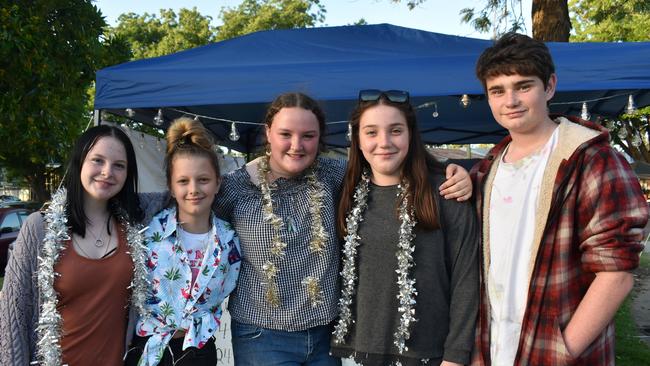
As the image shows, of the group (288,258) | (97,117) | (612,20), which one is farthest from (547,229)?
(612,20)

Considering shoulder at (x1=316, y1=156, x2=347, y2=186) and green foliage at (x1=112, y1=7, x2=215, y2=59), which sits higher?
green foliage at (x1=112, y1=7, x2=215, y2=59)

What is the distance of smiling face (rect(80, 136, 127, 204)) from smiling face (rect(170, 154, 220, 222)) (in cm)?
22

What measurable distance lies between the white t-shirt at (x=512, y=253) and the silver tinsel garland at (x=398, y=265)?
11.2 inches

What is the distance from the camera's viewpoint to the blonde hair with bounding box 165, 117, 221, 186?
2102mm

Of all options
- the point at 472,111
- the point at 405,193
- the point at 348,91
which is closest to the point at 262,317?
the point at 405,193

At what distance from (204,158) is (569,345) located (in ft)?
4.89

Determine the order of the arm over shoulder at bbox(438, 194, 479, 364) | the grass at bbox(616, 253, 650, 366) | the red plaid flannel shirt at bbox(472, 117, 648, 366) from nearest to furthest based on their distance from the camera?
the red plaid flannel shirt at bbox(472, 117, 648, 366) < the arm over shoulder at bbox(438, 194, 479, 364) < the grass at bbox(616, 253, 650, 366)

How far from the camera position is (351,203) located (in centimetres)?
205

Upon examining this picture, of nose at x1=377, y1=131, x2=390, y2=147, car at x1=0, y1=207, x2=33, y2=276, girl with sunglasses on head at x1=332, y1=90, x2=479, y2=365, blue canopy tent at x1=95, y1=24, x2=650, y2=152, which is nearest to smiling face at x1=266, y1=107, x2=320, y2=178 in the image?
girl with sunglasses on head at x1=332, y1=90, x2=479, y2=365

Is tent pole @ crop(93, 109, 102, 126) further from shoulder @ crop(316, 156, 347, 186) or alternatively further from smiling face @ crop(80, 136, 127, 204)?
shoulder @ crop(316, 156, 347, 186)

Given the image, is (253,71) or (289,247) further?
(253,71)

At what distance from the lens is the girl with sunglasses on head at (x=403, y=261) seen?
1.82 m

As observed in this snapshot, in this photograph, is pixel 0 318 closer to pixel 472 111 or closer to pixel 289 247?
pixel 289 247

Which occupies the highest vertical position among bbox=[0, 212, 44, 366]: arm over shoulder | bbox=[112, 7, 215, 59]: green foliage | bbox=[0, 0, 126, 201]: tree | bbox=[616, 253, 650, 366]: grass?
bbox=[112, 7, 215, 59]: green foliage
